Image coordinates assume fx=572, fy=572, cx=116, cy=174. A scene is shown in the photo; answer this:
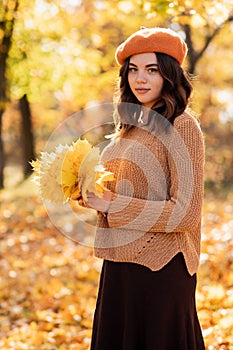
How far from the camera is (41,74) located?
469 inches

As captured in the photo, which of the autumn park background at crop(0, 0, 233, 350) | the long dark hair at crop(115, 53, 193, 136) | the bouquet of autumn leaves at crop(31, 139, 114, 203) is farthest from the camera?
the autumn park background at crop(0, 0, 233, 350)

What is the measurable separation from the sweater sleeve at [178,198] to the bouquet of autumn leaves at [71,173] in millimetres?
200

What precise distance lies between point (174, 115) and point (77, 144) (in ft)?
1.73

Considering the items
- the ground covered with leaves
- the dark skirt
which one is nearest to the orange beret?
the dark skirt

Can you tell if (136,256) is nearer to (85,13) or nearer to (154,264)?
(154,264)

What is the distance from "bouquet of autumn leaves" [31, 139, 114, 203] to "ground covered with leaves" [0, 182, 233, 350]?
1.99m

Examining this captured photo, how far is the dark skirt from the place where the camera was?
294 cm

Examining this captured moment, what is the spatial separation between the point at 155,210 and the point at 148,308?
1.75ft

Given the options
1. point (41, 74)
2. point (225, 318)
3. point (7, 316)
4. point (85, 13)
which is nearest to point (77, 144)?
point (225, 318)

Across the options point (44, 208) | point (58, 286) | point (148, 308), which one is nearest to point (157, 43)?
point (148, 308)

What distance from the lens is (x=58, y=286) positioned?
6578 mm

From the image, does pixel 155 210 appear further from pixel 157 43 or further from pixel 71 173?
pixel 157 43

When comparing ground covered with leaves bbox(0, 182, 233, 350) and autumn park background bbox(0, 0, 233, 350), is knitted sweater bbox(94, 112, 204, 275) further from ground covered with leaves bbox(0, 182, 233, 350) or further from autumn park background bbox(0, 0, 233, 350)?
ground covered with leaves bbox(0, 182, 233, 350)

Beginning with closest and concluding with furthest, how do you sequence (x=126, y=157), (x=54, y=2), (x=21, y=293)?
(x=126, y=157) → (x=21, y=293) → (x=54, y=2)
